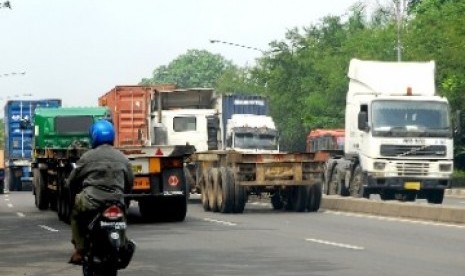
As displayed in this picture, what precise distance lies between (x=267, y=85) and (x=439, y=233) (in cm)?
7161

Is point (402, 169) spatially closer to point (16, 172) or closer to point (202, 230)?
point (202, 230)

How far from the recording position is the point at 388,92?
35.4 m

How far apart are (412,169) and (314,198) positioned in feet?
16.7

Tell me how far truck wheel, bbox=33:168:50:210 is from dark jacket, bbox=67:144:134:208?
838 inches

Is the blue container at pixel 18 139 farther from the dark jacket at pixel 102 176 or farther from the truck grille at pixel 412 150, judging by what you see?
the dark jacket at pixel 102 176

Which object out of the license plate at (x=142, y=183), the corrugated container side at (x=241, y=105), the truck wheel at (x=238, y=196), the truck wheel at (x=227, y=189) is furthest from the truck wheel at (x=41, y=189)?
the license plate at (x=142, y=183)

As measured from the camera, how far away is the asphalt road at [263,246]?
623 inches

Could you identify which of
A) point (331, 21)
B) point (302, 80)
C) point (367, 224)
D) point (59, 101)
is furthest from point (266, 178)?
point (331, 21)

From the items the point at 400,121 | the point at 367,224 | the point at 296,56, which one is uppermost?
the point at 296,56

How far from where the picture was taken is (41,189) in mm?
33438

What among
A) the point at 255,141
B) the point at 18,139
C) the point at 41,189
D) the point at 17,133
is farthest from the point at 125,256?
the point at 17,133

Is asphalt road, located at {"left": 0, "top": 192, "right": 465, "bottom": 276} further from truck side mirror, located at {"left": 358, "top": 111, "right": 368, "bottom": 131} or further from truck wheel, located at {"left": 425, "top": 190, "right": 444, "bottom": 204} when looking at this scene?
truck wheel, located at {"left": 425, "top": 190, "right": 444, "bottom": 204}

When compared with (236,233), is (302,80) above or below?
above

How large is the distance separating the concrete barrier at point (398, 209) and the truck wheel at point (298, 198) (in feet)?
3.61
